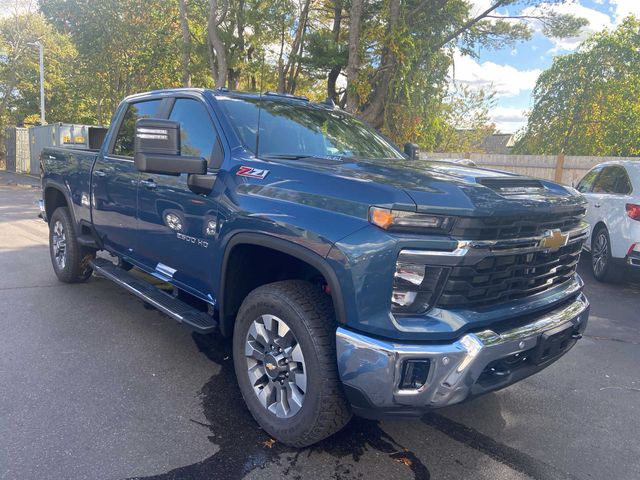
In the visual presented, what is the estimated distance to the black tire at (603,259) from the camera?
6699mm

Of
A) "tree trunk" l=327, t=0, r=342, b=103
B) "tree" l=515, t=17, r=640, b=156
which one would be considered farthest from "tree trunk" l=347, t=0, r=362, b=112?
"tree" l=515, t=17, r=640, b=156

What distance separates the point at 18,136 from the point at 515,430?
28176 mm

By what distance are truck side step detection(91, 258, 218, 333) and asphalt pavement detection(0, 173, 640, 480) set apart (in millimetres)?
480

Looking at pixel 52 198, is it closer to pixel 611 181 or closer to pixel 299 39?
pixel 611 181

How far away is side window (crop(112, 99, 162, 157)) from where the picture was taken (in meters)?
4.59

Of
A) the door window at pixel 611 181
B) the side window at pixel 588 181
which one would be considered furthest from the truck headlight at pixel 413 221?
the side window at pixel 588 181

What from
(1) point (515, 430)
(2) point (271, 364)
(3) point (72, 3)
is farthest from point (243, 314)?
(3) point (72, 3)

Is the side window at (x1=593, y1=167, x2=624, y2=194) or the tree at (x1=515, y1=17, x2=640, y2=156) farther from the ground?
the tree at (x1=515, y1=17, x2=640, y2=156)

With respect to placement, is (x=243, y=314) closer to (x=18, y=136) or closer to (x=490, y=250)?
(x=490, y=250)

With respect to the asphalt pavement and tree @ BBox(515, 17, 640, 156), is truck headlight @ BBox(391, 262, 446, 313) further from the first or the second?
tree @ BBox(515, 17, 640, 156)

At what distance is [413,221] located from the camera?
7.71 feet

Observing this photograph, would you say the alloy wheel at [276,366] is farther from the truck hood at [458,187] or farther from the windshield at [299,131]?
the windshield at [299,131]

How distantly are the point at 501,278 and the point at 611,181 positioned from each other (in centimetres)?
561

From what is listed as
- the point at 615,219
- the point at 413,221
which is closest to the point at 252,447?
the point at 413,221
